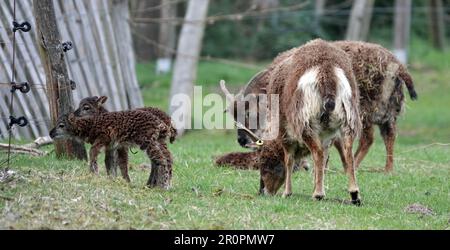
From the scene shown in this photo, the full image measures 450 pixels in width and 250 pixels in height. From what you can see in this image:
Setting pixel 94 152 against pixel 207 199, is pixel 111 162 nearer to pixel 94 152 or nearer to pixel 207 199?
pixel 94 152

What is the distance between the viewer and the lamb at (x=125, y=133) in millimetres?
9203

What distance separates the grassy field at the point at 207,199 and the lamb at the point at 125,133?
0.92ft

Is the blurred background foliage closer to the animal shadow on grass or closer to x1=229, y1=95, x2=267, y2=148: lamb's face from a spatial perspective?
x1=229, y1=95, x2=267, y2=148: lamb's face

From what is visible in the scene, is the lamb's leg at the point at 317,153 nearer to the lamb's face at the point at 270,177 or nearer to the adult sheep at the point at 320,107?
the adult sheep at the point at 320,107

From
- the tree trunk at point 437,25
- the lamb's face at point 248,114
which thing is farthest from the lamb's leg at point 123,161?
the tree trunk at point 437,25

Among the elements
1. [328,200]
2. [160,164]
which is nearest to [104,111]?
[160,164]

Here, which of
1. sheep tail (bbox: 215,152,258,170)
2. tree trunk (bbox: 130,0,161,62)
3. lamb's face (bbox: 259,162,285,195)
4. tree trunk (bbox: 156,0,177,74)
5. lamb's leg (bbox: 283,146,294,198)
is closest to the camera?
lamb's leg (bbox: 283,146,294,198)

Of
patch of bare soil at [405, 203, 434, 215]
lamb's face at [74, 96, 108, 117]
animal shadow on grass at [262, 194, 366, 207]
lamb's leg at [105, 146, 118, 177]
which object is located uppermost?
lamb's face at [74, 96, 108, 117]

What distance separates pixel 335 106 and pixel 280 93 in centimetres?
109

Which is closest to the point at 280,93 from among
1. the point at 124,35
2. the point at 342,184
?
the point at 342,184

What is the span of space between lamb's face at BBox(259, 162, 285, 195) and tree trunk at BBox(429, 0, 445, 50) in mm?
24010

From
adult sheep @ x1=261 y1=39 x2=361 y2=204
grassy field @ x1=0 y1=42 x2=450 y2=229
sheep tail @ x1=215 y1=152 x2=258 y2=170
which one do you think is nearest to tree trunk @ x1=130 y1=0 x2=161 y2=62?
grassy field @ x1=0 y1=42 x2=450 y2=229

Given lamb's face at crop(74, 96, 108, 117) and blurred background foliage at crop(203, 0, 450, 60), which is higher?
blurred background foliage at crop(203, 0, 450, 60)

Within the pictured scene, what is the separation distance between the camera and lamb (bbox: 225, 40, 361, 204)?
30.1 ft
